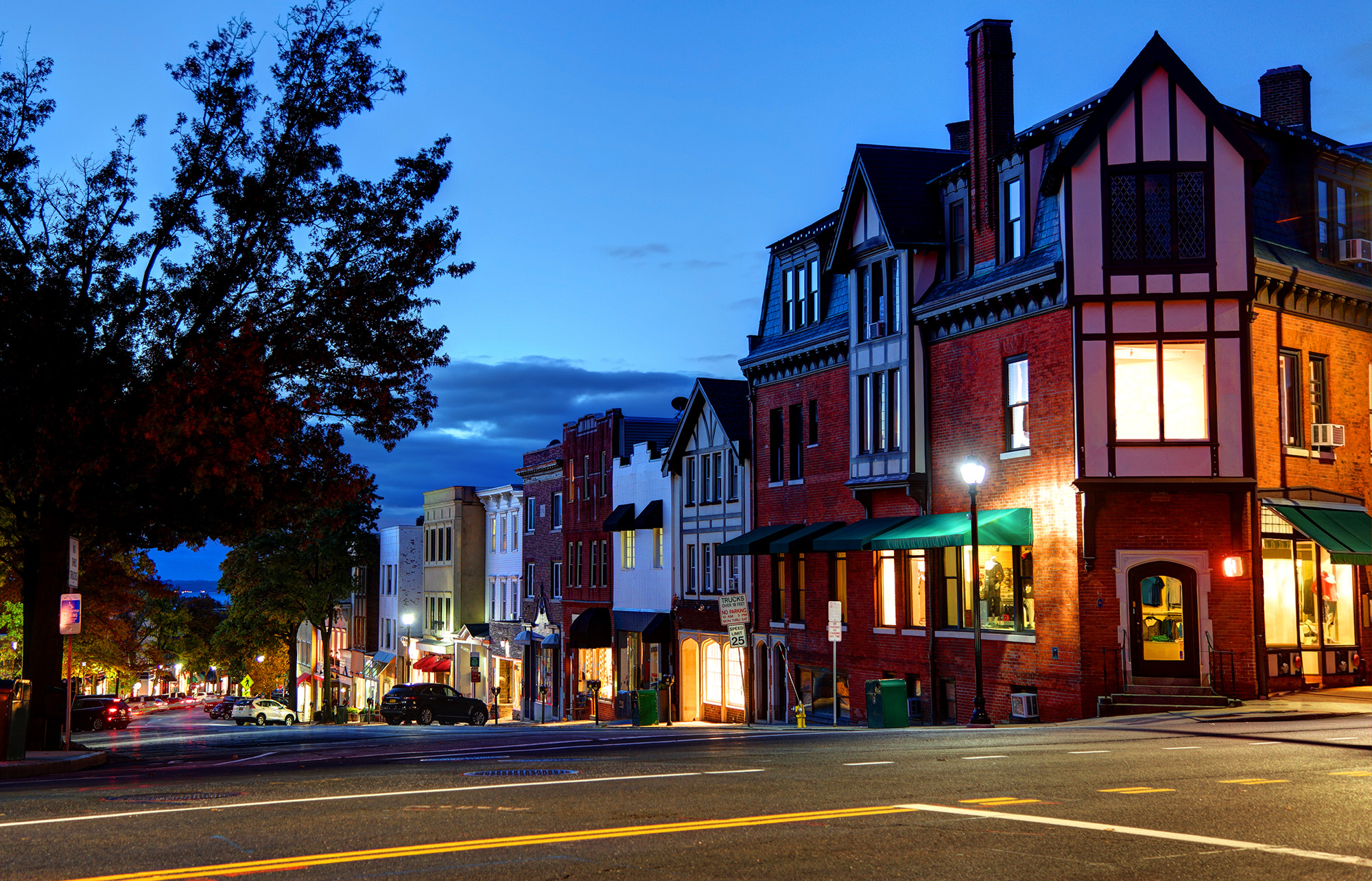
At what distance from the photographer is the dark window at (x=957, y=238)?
3127 centimetres

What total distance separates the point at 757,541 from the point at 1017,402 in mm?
11389

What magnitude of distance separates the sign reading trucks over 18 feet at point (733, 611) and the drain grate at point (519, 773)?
15913 millimetres

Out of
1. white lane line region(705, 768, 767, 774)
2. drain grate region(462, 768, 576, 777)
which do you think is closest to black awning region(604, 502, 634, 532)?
drain grate region(462, 768, 576, 777)

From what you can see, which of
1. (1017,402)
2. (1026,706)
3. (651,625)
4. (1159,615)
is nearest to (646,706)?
(651,625)

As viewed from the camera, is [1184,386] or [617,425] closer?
[1184,386]

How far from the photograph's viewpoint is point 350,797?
13227 millimetres

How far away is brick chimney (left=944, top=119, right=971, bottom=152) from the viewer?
121 ft

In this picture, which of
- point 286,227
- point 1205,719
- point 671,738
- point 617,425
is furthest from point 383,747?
point 617,425

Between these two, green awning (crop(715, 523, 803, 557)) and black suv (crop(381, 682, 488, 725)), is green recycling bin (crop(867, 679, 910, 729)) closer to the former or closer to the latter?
green awning (crop(715, 523, 803, 557))

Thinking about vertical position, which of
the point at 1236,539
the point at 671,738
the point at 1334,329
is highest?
the point at 1334,329

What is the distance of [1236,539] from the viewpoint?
25719mm

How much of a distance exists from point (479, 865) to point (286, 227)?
664 inches

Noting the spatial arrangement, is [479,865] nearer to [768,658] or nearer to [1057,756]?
[1057,756]

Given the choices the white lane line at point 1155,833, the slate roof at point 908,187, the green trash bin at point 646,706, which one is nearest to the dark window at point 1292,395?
the slate roof at point 908,187
